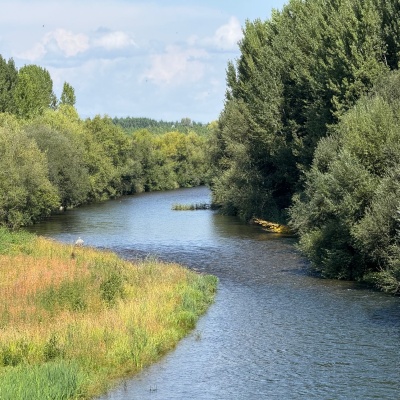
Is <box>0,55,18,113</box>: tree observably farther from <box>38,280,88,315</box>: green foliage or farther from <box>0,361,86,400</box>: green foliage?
<box>0,361,86,400</box>: green foliage

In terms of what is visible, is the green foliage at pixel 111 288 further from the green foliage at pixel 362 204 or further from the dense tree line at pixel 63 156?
the dense tree line at pixel 63 156

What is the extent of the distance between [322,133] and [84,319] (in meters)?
34.5

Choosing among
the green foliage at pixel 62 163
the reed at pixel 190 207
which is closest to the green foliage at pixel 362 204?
the reed at pixel 190 207

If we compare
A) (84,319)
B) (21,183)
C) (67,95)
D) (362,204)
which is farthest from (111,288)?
(67,95)

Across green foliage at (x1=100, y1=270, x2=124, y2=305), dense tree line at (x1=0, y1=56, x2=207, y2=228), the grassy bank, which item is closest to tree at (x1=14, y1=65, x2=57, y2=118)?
dense tree line at (x1=0, y1=56, x2=207, y2=228)

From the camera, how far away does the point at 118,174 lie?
404 feet

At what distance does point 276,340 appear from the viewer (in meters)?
27.8

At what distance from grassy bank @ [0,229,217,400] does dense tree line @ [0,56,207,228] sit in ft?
99.4

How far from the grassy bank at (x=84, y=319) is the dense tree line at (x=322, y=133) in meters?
8.56

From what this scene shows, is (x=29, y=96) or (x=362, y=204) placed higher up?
(x=29, y=96)

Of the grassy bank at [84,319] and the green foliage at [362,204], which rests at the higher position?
the green foliage at [362,204]

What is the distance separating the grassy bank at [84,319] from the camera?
69.5 feet

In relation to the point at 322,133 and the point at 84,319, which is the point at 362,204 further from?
the point at 322,133

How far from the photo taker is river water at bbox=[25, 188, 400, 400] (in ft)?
73.7
